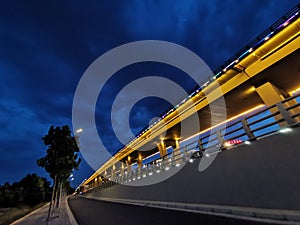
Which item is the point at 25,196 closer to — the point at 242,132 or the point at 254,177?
the point at 242,132

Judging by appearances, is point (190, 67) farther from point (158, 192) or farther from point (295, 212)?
point (295, 212)

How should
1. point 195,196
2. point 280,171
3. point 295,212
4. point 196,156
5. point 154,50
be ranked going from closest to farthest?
point 295,212 < point 280,171 < point 195,196 < point 196,156 < point 154,50

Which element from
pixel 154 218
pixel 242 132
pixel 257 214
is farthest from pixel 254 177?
pixel 154 218

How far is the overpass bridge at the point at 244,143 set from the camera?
211 inches

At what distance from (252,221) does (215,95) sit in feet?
39.0

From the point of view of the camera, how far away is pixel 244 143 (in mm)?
6441

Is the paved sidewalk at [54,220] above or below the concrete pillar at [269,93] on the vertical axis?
below

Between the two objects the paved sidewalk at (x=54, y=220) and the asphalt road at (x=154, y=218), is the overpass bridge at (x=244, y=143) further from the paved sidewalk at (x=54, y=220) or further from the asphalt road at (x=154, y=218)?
the paved sidewalk at (x=54, y=220)

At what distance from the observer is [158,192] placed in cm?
1136

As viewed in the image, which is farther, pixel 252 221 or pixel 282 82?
pixel 282 82

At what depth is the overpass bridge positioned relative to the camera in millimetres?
5348

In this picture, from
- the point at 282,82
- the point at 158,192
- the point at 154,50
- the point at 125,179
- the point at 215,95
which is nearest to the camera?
the point at 158,192

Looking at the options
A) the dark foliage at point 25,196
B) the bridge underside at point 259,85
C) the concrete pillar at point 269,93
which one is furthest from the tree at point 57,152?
the dark foliage at point 25,196

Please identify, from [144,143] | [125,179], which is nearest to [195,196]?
[125,179]
